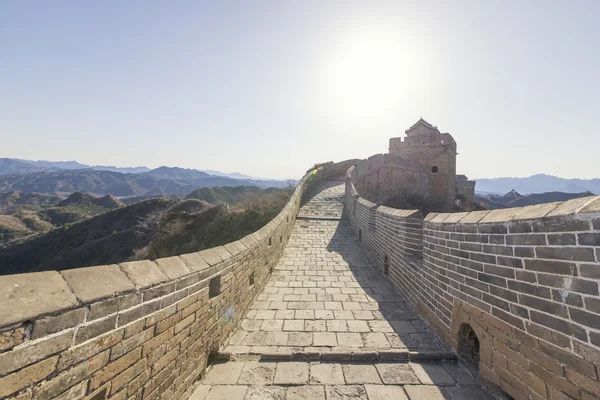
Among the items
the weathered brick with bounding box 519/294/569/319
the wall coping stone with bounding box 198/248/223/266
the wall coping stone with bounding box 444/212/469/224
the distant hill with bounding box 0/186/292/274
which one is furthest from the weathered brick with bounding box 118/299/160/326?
the distant hill with bounding box 0/186/292/274

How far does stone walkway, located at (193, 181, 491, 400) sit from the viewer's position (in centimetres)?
244

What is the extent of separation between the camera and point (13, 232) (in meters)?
47.3

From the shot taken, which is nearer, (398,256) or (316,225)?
(398,256)

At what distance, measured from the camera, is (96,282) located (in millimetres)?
1591

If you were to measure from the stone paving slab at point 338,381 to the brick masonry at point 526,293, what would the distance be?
0.32 meters

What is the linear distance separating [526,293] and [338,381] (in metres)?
1.76

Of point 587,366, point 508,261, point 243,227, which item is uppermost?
point 508,261

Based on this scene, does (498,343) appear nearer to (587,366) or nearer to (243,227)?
(587,366)

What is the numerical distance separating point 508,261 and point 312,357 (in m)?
2.10

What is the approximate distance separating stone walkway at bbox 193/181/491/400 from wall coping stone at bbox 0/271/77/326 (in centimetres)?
160

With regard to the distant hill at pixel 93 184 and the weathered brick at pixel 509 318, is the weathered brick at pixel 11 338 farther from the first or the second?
the distant hill at pixel 93 184

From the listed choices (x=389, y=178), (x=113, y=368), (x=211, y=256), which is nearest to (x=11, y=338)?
(x=113, y=368)

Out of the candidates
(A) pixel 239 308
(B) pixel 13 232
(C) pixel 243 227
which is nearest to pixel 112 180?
(B) pixel 13 232

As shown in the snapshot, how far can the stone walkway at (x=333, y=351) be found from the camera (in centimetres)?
244
